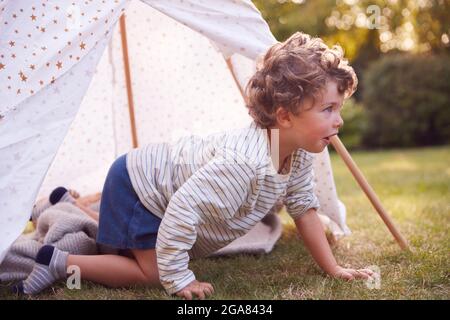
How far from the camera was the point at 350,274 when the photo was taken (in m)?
1.98

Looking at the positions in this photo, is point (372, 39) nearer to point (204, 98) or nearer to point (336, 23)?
point (336, 23)

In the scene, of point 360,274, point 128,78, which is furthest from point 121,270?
point 128,78

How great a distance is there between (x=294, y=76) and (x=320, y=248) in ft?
2.26

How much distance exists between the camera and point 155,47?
3.14 meters

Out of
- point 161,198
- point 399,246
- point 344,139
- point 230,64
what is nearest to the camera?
point 161,198

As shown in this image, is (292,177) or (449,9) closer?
(292,177)

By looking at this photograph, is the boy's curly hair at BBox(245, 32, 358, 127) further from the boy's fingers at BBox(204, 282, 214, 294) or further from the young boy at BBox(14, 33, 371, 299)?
the boy's fingers at BBox(204, 282, 214, 294)

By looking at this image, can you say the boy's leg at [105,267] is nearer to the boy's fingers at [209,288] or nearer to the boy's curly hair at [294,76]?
the boy's fingers at [209,288]

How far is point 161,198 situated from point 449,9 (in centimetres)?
1152

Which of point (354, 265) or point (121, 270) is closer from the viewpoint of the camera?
point (121, 270)

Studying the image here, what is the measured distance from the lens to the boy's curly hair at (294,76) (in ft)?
6.09

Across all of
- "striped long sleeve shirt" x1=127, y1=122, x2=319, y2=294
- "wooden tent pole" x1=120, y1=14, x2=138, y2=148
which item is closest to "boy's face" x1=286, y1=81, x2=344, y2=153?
"striped long sleeve shirt" x1=127, y1=122, x2=319, y2=294

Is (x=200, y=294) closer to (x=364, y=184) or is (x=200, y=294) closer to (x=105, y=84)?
(x=364, y=184)
